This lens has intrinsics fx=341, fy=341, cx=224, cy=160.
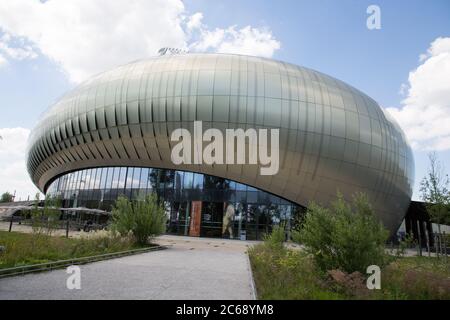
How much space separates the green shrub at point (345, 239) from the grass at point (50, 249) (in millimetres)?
8178

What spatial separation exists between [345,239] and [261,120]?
19813mm

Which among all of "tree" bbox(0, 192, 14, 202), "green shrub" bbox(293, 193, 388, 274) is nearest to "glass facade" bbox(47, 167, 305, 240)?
"green shrub" bbox(293, 193, 388, 274)

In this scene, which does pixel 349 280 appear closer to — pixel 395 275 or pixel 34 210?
pixel 395 275

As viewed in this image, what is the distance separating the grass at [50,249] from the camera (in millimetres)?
10403

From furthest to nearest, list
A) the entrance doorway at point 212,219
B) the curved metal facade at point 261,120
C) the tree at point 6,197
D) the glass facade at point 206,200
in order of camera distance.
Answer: the tree at point 6,197, the entrance doorway at point 212,219, the glass facade at point 206,200, the curved metal facade at point 261,120

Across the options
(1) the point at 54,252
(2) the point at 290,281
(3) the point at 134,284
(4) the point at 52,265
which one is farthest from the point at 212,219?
(3) the point at 134,284

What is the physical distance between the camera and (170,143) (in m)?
30.0

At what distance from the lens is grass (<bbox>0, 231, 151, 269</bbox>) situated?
A: 34.1ft

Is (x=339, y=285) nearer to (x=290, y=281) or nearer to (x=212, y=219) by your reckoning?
(x=290, y=281)

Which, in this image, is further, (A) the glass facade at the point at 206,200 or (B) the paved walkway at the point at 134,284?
(A) the glass facade at the point at 206,200

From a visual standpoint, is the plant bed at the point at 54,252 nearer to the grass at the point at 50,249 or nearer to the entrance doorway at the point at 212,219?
the grass at the point at 50,249

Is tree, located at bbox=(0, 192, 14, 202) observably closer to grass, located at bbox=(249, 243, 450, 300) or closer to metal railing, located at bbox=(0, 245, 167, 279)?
metal railing, located at bbox=(0, 245, 167, 279)

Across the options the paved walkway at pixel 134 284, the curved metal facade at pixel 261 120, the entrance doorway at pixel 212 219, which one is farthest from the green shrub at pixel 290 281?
A: the entrance doorway at pixel 212 219

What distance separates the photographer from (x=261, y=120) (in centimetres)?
2783
